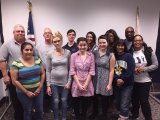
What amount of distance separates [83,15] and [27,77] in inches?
98.2

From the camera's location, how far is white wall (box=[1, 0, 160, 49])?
4.52m

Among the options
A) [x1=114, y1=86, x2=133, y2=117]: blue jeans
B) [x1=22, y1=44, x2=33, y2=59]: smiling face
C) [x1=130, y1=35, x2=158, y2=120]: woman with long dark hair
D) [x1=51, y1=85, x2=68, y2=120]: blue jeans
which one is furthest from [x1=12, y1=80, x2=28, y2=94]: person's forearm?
[x1=130, y1=35, x2=158, y2=120]: woman with long dark hair

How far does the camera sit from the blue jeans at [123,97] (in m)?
3.10

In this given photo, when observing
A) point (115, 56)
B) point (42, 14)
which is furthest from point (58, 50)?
point (42, 14)

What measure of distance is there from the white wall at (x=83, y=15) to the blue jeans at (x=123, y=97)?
6.37 ft

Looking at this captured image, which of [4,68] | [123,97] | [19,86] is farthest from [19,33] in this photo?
[123,97]

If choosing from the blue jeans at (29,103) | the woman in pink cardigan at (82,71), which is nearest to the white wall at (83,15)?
the woman in pink cardigan at (82,71)

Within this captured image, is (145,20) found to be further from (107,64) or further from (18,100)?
(18,100)

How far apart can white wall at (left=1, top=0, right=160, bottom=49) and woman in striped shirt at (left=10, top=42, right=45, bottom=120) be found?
6.56 ft

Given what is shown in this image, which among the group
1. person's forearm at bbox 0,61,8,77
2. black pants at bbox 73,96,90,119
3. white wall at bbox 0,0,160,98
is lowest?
black pants at bbox 73,96,90,119

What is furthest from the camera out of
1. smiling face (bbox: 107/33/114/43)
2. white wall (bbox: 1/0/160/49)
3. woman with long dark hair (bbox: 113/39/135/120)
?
white wall (bbox: 1/0/160/49)

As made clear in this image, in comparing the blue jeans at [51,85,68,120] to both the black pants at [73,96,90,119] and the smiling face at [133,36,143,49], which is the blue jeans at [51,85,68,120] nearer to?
the black pants at [73,96,90,119]

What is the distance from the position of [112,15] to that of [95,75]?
215cm

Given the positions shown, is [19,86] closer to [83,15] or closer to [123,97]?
[123,97]
